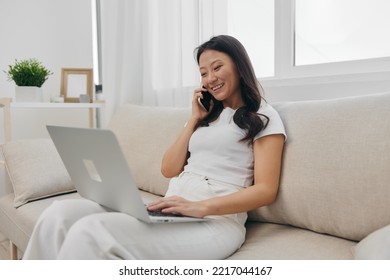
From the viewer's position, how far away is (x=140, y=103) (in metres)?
2.32

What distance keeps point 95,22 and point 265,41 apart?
1.46 m

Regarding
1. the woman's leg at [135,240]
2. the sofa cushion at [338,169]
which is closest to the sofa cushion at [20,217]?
the woman's leg at [135,240]

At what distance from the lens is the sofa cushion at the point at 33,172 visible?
1.59 metres

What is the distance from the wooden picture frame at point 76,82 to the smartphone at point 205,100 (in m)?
1.32

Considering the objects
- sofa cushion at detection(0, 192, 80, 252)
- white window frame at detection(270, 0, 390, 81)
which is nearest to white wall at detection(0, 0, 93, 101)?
sofa cushion at detection(0, 192, 80, 252)

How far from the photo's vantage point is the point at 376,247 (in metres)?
0.78

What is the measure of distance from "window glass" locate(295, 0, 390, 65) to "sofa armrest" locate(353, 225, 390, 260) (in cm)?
86

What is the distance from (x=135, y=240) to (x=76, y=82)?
1888 mm

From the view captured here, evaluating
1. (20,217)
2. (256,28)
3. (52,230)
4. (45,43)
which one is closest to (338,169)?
(52,230)

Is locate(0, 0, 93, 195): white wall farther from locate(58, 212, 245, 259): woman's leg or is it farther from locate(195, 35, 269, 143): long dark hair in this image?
locate(58, 212, 245, 259): woman's leg

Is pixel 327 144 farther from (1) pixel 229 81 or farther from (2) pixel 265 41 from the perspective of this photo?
(2) pixel 265 41

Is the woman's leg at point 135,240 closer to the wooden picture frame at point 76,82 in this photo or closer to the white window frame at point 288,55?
the white window frame at point 288,55

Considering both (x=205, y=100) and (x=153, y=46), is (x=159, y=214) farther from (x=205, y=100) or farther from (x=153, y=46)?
(x=153, y=46)
